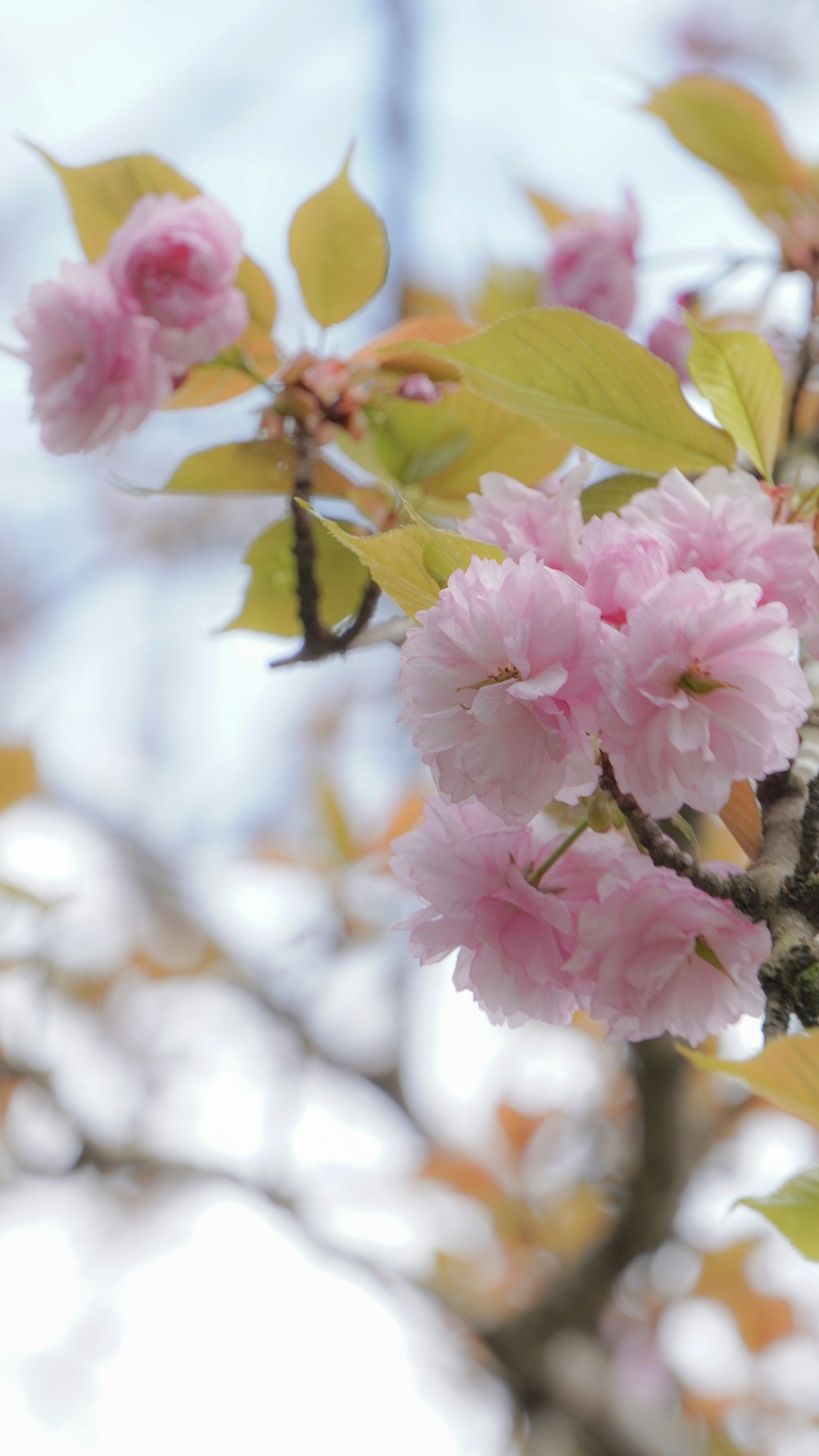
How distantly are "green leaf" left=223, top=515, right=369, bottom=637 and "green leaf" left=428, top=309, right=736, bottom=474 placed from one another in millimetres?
184

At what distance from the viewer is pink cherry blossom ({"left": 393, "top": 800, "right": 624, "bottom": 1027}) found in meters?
0.47

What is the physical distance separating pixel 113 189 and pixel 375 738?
83.2 inches

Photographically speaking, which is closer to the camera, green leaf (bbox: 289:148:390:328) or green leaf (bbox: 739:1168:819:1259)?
green leaf (bbox: 739:1168:819:1259)

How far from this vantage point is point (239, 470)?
708mm

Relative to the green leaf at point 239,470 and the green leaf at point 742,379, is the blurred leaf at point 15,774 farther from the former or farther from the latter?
the green leaf at point 742,379

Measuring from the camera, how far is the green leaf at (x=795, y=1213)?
1.31ft

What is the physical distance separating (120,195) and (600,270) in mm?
396

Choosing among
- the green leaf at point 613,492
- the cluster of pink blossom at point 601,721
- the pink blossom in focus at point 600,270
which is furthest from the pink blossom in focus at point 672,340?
the cluster of pink blossom at point 601,721

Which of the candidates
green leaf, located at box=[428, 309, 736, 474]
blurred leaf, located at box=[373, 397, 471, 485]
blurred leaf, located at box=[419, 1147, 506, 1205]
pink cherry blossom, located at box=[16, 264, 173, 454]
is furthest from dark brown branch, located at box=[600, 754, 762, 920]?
blurred leaf, located at box=[419, 1147, 506, 1205]

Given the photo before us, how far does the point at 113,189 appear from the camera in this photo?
75 centimetres

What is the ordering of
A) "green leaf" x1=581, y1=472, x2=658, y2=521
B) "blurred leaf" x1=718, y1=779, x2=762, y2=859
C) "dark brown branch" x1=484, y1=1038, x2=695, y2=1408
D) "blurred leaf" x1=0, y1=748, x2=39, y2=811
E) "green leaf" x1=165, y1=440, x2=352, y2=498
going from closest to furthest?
"blurred leaf" x1=718, y1=779, x2=762, y2=859
"green leaf" x1=581, y1=472, x2=658, y2=521
"green leaf" x1=165, y1=440, x2=352, y2=498
"dark brown branch" x1=484, y1=1038, x2=695, y2=1408
"blurred leaf" x1=0, y1=748, x2=39, y2=811

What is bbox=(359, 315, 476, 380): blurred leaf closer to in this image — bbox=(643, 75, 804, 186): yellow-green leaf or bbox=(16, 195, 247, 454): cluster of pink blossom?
bbox=(16, 195, 247, 454): cluster of pink blossom

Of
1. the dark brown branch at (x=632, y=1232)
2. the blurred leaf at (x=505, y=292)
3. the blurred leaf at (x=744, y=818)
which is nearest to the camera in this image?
the blurred leaf at (x=744, y=818)

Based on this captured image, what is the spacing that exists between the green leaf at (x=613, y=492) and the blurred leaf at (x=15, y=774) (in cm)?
113
